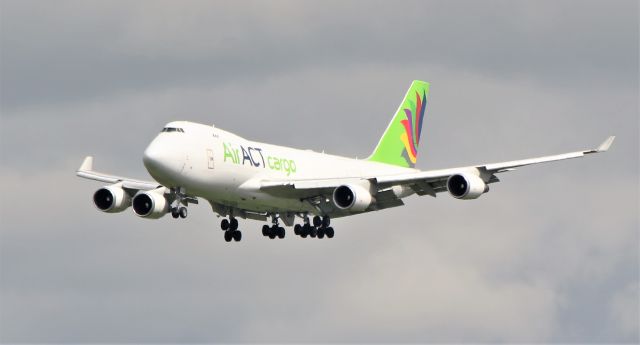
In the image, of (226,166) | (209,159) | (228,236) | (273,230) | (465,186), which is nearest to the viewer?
(209,159)

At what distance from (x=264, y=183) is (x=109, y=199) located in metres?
9.82

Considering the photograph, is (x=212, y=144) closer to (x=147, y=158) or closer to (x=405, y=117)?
(x=147, y=158)

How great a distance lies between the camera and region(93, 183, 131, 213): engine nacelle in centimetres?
9112

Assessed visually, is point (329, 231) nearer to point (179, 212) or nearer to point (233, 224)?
point (233, 224)

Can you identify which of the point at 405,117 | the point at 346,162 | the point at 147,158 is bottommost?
the point at 147,158

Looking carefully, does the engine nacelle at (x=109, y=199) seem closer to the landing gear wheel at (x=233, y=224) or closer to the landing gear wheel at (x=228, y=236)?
the landing gear wheel at (x=228, y=236)

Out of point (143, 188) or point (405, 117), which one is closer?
point (143, 188)

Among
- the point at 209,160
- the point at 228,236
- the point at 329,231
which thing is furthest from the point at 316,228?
the point at 209,160

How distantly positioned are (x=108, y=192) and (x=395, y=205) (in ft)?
52.9

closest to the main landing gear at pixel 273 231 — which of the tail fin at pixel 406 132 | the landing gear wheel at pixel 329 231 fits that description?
the landing gear wheel at pixel 329 231

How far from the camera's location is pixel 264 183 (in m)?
87.0

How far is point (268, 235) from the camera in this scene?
92.2 m

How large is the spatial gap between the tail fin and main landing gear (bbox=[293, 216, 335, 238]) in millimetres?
9369

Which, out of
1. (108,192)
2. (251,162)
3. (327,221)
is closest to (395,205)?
(327,221)
